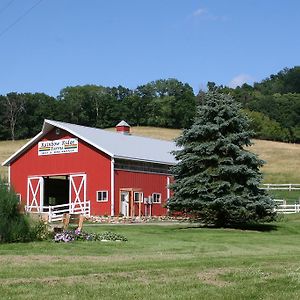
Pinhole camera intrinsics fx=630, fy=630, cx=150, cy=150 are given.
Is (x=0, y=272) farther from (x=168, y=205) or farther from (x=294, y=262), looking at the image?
(x=168, y=205)

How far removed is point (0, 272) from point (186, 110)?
383ft

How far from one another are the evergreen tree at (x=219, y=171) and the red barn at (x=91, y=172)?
380 inches

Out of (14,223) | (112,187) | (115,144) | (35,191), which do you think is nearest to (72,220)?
(14,223)

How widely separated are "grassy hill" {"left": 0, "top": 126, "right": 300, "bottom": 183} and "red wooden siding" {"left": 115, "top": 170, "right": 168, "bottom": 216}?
51.7 feet

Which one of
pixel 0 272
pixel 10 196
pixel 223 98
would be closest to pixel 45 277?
pixel 0 272

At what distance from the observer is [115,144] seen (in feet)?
153

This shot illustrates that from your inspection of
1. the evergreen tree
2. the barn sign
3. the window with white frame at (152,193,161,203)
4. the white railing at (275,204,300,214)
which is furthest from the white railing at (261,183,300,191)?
the evergreen tree

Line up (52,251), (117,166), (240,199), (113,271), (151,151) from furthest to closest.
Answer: (151,151) → (117,166) → (240,199) → (52,251) → (113,271)

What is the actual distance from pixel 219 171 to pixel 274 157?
5993 cm

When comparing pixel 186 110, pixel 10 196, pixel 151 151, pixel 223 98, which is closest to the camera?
pixel 10 196

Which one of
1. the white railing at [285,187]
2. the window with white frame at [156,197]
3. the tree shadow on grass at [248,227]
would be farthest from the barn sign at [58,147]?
the white railing at [285,187]

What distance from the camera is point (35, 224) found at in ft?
68.2

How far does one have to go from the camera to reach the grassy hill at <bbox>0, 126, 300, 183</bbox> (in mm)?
72381

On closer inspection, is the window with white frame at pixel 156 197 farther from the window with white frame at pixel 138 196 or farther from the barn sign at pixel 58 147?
the barn sign at pixel 58 147
